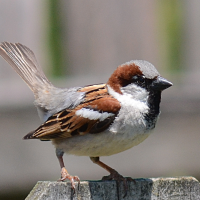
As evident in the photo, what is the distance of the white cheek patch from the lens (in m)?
2.78

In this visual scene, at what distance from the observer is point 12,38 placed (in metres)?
4.68

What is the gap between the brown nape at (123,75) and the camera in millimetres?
2760

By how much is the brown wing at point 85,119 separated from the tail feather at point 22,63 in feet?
2.46

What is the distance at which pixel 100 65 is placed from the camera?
473 cm

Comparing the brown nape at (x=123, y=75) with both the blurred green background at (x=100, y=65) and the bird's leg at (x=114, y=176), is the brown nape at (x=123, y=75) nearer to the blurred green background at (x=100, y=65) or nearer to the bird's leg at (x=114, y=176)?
the bird's leg at (x=114, y=176)

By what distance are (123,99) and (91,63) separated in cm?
196

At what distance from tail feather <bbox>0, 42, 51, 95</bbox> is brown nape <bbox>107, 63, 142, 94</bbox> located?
994mm

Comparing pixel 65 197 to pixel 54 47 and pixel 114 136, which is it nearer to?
pixel 114 136

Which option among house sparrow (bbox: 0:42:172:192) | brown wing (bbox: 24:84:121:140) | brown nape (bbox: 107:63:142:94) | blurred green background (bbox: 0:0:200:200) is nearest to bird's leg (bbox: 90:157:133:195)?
house sparrow (bbox: 0:42:172:192)

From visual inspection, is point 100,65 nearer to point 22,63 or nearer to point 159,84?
point 22,63

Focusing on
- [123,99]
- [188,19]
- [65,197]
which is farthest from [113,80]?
[188,19]

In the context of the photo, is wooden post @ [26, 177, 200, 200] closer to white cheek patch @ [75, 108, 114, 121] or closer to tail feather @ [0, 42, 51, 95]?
white cheek patch @ [75, 108, 114, 121]

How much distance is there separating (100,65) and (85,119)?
76.9 inches

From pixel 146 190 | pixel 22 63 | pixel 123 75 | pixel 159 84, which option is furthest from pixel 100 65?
pixel 146 190
